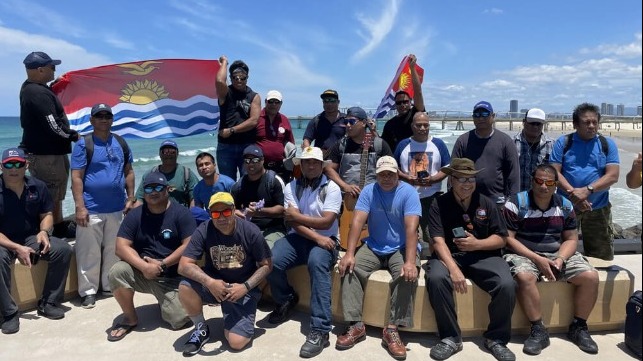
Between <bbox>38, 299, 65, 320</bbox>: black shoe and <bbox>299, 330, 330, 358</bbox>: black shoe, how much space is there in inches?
104

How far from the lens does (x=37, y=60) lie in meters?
5.24

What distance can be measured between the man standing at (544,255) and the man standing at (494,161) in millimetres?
466

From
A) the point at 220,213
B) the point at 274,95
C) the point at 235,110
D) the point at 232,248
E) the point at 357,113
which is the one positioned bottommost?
the point at 232,248

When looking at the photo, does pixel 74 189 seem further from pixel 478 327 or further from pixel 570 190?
pixel 570 190

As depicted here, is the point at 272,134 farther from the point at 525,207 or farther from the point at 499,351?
the point at 499,351

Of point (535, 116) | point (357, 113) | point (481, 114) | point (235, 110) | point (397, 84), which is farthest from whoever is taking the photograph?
point (397, 84)

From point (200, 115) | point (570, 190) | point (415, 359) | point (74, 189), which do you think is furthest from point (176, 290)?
point (570, 190)

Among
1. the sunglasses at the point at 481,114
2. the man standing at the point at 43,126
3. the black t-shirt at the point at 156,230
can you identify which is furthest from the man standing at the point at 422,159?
the man standing at the point at 43,126

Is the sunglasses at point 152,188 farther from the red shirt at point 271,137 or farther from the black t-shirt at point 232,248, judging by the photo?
the red shirt at point 271,137

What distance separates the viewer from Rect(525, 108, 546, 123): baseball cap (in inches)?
197

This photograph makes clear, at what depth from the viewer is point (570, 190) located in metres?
4.67

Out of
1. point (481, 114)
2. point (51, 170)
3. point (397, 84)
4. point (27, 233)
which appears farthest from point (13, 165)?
point (397, 84)

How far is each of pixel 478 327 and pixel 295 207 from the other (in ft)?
6.83

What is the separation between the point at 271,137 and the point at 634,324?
4.41m
